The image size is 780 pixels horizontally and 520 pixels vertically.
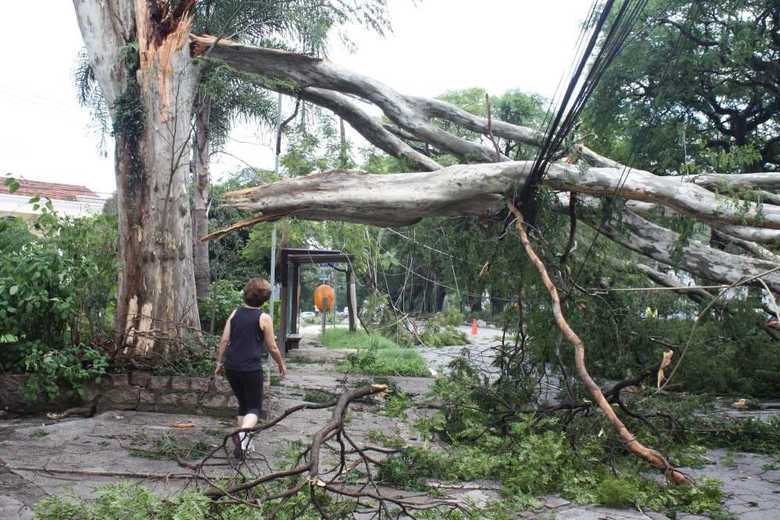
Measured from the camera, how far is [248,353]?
21.7 feet

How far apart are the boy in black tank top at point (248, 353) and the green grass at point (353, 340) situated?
34.9 feet

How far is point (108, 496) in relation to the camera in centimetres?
362

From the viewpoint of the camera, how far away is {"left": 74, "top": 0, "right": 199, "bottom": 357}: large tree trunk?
9531 mm

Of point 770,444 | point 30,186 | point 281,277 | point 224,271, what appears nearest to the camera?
point 770,444

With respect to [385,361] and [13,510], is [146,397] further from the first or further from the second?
[385,361]

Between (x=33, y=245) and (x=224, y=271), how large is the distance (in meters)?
17.2

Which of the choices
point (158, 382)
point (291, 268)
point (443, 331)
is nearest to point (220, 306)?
point (291, 268)

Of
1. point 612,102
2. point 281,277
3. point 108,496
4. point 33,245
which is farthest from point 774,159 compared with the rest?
point 108,496

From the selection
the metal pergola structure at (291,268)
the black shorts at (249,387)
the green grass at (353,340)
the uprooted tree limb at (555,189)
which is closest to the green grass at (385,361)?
the green grass at (353,340)

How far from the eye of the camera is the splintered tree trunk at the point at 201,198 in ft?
57.0

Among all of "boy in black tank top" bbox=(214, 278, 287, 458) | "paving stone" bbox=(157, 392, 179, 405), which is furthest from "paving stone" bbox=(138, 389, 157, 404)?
"boy in black tank top" bbox=(214, 278, 287, 458)

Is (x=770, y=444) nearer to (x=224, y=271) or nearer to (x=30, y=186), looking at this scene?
(x=224, y=271)

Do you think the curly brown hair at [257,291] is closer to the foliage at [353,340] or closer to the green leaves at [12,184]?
the green leaves at [12,184]

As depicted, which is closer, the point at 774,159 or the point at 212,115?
the point at 774,159
